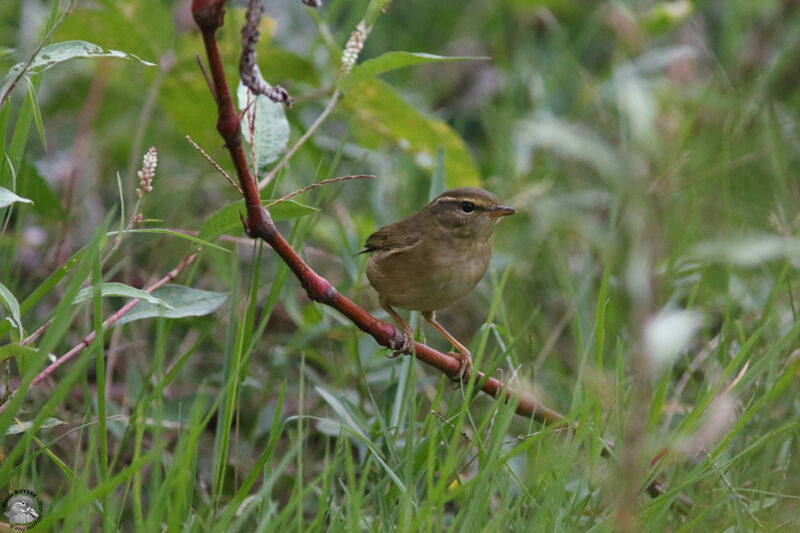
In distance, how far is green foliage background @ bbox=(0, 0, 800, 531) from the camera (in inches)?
97.0

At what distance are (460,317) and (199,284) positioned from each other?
1487 millimetres

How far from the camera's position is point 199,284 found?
457 cm

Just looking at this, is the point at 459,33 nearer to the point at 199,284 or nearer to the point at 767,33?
the point at 767,33

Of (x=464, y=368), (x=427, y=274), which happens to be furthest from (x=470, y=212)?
(x=464, y=368)

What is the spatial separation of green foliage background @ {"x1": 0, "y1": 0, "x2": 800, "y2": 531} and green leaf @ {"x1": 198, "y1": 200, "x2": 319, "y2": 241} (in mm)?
15

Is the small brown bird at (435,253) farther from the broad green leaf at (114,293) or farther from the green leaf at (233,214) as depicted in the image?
the broad green leaf at (114,293)

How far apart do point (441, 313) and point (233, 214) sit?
107 inches

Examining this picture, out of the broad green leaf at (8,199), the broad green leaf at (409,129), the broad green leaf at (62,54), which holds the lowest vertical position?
the broad green leaf at (409,129)

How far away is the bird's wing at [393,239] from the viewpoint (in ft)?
13.1

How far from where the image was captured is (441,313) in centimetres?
523

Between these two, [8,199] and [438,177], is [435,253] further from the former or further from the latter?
[8,199]

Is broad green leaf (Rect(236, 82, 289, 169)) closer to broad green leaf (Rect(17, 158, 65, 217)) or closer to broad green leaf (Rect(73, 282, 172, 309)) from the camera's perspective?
broad green leaf (Rect(73, 282, 172, 309))

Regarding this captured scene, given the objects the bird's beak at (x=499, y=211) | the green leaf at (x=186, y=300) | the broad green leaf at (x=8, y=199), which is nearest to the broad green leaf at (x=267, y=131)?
the green leaf at (x=186, y=300)

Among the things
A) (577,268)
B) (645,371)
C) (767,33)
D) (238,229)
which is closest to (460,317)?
(577,268)
